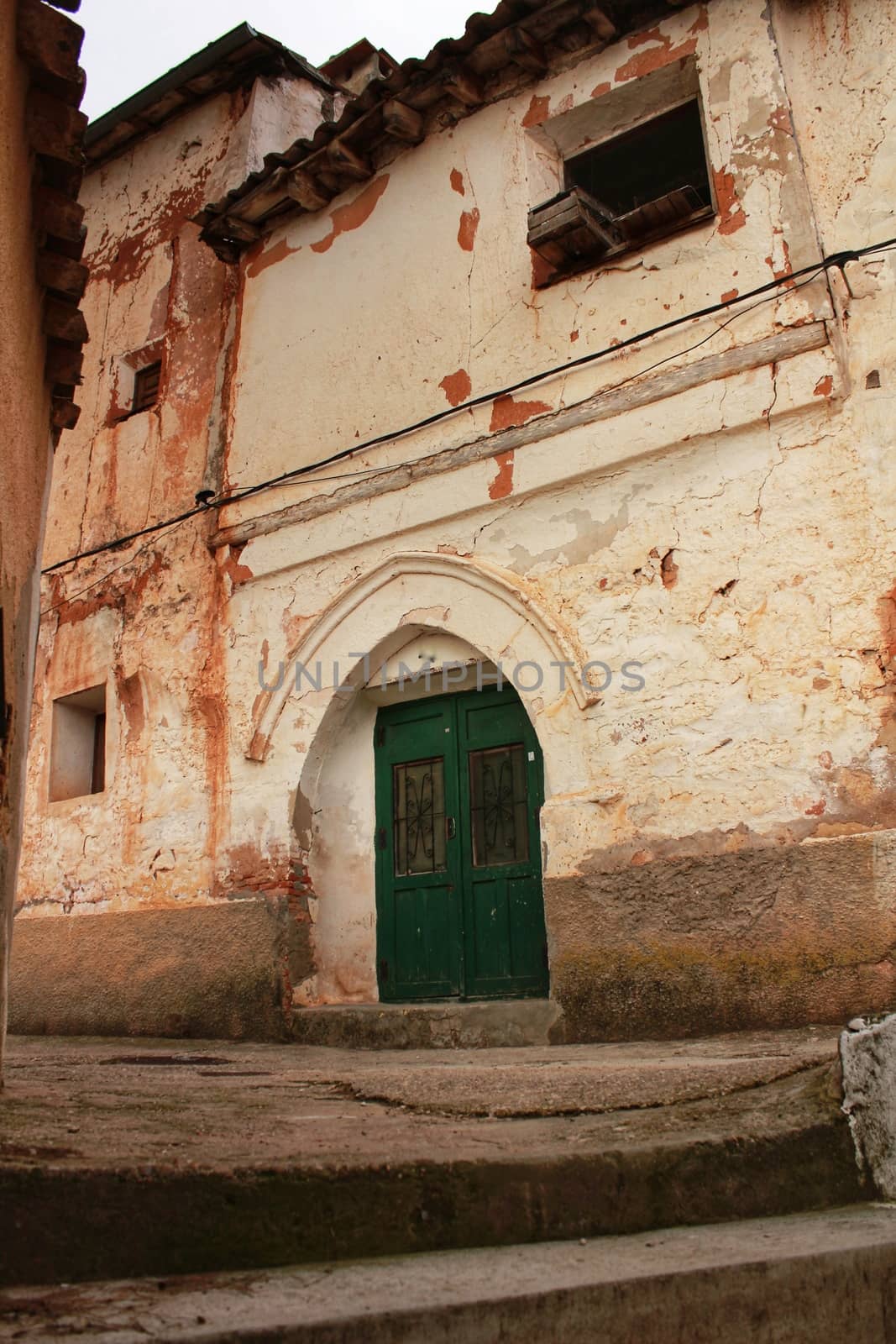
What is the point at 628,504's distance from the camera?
5680 millimetres

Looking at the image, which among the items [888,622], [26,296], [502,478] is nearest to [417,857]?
[502,478]

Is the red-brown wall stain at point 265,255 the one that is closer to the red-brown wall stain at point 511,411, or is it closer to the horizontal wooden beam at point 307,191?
the horizontal wooden beam at point 307,191

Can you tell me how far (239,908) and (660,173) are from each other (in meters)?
5.38

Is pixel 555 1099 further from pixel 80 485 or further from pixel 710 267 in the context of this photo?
pixel 80 485

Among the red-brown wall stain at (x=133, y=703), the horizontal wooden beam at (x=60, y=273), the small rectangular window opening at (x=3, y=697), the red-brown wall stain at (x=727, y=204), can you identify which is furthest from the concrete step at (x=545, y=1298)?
the red-brown wall stain at (x=133, y=703)

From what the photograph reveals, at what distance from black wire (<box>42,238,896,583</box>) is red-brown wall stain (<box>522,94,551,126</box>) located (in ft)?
5.69

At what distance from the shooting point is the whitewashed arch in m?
5.79

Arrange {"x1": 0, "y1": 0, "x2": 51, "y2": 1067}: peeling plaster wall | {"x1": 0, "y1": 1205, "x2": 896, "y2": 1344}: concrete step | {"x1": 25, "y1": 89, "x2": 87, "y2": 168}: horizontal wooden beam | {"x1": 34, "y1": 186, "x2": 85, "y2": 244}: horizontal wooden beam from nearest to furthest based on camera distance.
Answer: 1. {"x1": 0, "y1": 1205, "x2": 896, "y2": 1344}: concrete step
2. {"x1": 0, "y1": 0, "x2": 51, "y2": 1067}: peeling plaster wall
3. {"x1": 25, "y1": 89, "x2": 87, "y2": 168}: horizontal wooden beam
4. {"x1": 34, "y1": 186, "x2": 85, "y2": 244}: horizontal wooden beam

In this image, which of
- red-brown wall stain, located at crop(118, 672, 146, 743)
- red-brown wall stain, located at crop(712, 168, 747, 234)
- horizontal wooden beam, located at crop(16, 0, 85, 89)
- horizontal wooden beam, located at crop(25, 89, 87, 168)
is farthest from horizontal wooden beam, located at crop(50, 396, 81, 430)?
red-brown wall stain, located at crop(118, 672, 146, 743)

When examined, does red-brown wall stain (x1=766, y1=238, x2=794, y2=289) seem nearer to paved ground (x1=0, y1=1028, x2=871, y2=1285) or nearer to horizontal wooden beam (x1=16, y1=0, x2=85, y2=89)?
horizontal wooden beam (x1=16, y1=0, x2=85, y2=89)

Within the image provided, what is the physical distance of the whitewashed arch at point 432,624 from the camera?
5.79 metres

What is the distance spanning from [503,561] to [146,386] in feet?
14.3

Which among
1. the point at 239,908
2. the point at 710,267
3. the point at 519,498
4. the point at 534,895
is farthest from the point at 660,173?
the point at 239,908

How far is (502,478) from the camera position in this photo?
242 inches
